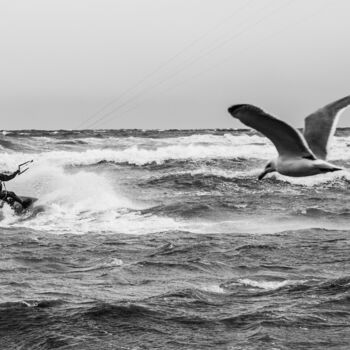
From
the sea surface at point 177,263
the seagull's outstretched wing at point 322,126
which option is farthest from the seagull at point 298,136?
the sea surface at point 177,263

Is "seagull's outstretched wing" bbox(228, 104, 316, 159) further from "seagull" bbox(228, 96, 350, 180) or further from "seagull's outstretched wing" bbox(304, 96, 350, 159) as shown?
"seagull's outstretched wing" bbox(304, 96, 350, 159)

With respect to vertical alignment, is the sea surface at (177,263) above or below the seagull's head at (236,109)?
below

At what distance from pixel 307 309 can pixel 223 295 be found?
168cm

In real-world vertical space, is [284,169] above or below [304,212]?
above

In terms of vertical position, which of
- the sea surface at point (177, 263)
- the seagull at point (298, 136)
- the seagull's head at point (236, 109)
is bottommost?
the sea surface at point (177, 263)

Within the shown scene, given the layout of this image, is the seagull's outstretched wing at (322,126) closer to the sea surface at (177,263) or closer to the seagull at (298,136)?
the seagull at (298,136)

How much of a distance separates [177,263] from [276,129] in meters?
8.87

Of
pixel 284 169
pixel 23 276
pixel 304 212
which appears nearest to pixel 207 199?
pixel 304 212

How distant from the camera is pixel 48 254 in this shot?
18609mm

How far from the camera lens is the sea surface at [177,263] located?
1218 centimetres

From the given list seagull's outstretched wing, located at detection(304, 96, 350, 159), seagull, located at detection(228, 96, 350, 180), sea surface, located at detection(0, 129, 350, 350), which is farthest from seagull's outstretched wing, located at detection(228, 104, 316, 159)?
sea surface, located at detection(0, 129, 350, 350)

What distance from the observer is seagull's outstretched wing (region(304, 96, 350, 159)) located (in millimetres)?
9850

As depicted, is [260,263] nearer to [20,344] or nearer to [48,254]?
[48,254]

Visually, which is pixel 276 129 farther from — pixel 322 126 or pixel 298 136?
pixel 322 126
